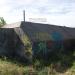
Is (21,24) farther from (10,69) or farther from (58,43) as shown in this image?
(10,69)

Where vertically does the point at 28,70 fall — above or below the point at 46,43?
below

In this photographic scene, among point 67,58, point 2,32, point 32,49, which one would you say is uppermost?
point 2,32

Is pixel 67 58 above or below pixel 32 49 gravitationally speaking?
below

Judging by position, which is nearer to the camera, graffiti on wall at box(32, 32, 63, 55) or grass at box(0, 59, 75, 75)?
grass at box(0, 59, 75, 75)

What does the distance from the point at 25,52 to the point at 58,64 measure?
9.05 ft

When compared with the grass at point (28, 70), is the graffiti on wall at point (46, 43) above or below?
above

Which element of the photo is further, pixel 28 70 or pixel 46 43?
pixel 46 43

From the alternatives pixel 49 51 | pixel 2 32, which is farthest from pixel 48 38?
pixel 2 32

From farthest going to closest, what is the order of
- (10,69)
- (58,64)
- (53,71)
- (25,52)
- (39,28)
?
1. (39,28)
2. (25,52)
3. (58,64)
4. (53,71)
5. (10,69)

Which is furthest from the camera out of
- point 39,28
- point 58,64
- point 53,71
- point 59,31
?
point 59,31

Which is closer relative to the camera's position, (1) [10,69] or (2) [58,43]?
(1) [10,69]

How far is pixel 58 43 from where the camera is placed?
1759cm

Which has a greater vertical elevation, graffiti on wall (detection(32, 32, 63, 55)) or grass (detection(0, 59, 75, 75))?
graffiti on wall (detection(32, 32, 63, 55))

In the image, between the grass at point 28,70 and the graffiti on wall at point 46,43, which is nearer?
the grass at point 28,70
